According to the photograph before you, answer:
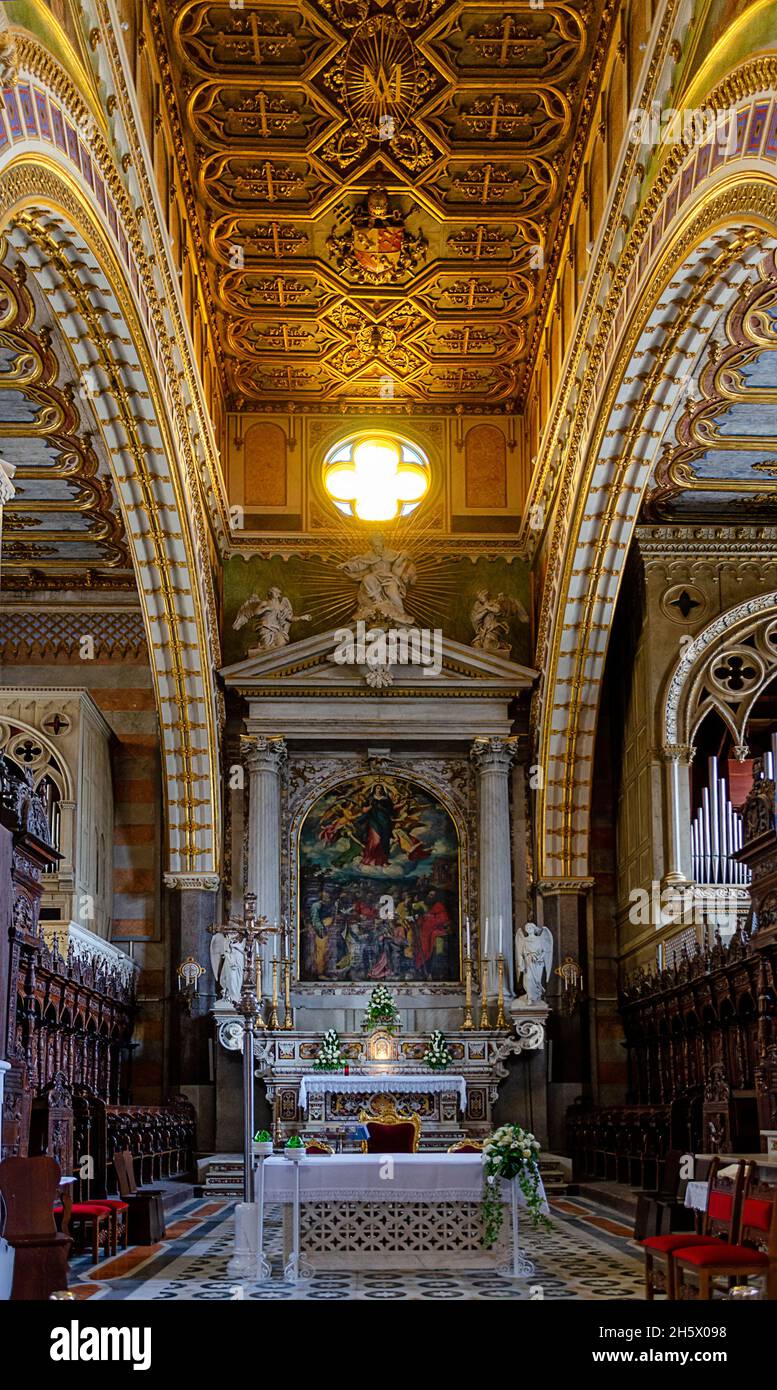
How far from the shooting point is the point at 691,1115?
1325 cm

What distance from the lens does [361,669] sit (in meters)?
19.7

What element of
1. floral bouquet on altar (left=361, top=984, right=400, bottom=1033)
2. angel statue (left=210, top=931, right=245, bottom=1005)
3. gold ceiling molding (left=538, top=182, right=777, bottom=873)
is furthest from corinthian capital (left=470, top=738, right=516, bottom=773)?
angel statue (left=210, top=931, right=245, bottom=1005)

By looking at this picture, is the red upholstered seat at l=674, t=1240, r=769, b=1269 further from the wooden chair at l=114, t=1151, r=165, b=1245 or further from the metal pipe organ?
the metal pipe organ

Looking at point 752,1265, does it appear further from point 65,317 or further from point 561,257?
point 561,257

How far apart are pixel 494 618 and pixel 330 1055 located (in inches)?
229

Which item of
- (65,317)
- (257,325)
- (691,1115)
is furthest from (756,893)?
(257,325)

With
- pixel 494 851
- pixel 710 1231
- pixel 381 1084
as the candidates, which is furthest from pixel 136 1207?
pixel 494 851

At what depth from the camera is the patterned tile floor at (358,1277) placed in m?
8.91

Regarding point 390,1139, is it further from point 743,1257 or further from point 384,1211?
point 743,1257

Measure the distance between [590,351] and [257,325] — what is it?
492cm

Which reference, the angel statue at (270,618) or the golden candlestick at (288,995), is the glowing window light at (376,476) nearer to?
the angel statue at (270,618)

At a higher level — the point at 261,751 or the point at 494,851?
the point at 261,751

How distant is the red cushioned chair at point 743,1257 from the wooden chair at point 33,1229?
9.60 feet

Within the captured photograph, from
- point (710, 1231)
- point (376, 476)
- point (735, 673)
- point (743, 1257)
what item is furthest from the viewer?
point (376, 476)
